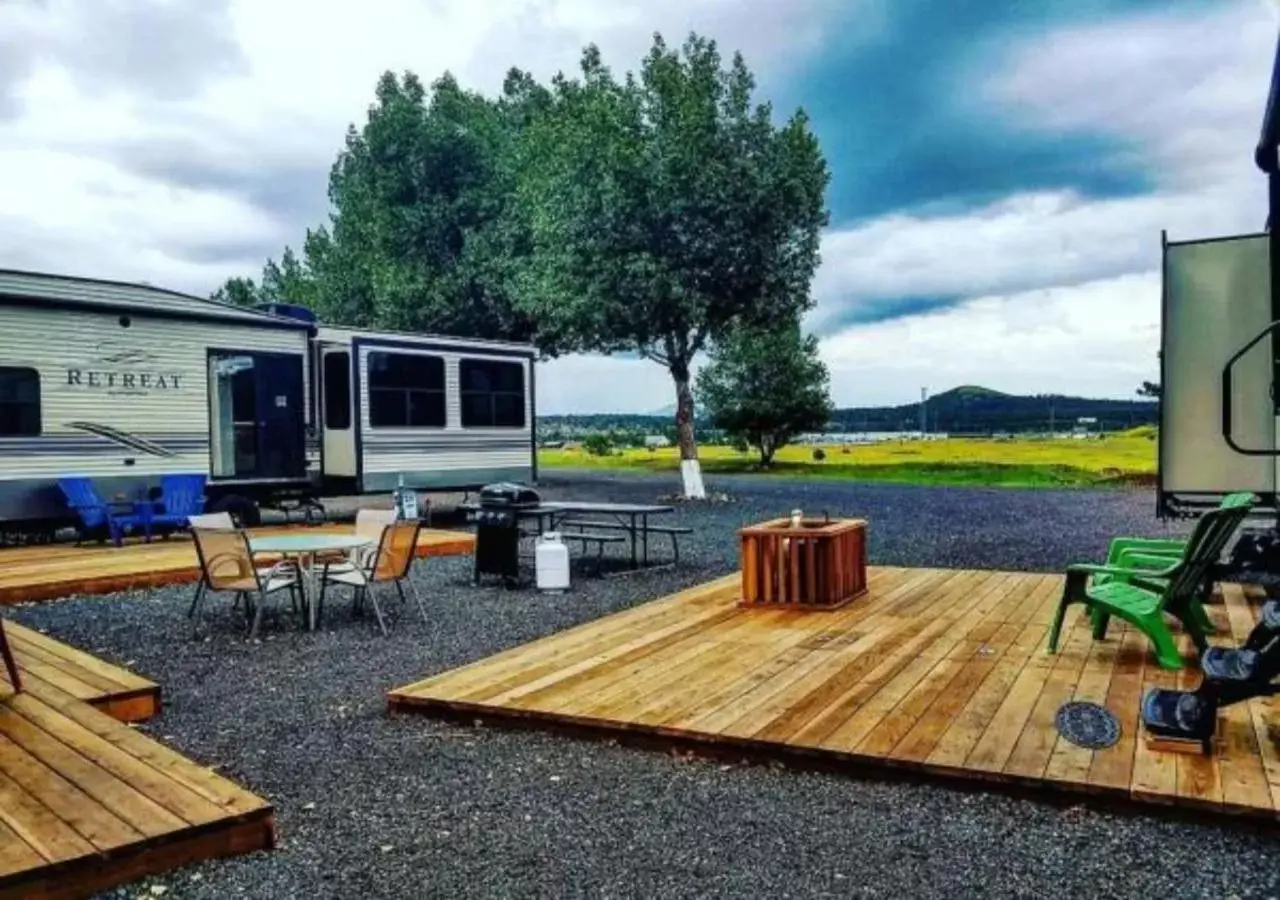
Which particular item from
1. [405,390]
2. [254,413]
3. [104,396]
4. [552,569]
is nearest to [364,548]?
[552,569]

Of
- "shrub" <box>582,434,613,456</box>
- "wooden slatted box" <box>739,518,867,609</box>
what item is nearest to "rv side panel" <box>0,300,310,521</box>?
"wooden slatted box" <box>739,518,867,609</box>

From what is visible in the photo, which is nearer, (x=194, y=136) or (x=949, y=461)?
(x=194, y=136)

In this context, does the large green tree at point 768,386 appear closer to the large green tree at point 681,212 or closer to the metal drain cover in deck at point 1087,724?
the large green tree at point 681,212

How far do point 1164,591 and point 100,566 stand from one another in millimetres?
8086

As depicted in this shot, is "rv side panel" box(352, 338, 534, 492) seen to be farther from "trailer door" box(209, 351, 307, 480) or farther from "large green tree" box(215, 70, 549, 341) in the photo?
"large green tree" box(215, 70, 549, 341)

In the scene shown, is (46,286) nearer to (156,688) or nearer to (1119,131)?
(156,688)

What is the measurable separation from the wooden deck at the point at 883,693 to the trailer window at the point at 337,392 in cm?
737

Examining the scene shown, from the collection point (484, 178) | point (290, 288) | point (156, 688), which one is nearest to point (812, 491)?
point (484, 178)

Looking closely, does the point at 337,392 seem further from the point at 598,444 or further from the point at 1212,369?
the point at 598,444

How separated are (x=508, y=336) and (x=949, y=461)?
11054 millimetres

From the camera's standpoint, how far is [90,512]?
9836 mm

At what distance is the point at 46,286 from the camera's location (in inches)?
392

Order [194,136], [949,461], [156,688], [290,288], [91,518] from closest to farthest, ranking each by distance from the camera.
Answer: [156,688]
[91,518]
[194,136]
[949,461]
[290,288]

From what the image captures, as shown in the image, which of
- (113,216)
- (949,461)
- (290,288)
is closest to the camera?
(113,216)
